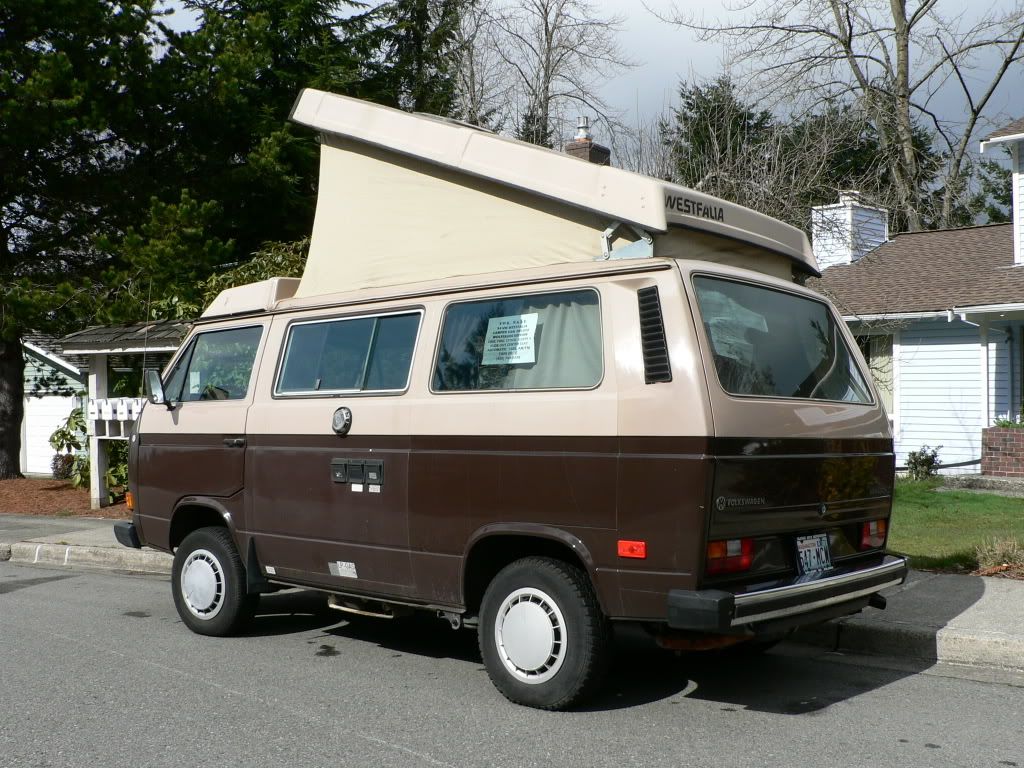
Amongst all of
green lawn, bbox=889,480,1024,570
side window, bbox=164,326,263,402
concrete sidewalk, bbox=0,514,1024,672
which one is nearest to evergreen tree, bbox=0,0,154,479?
side window, bbox=164,326,263,402

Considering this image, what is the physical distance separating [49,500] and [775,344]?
1438 cm

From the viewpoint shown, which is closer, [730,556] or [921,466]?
[730,556]

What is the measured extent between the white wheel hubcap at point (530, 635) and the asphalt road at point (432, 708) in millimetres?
232

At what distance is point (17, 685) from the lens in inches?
236

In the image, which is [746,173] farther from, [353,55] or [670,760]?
[670,760]

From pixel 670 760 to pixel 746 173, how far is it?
1238 centimetres

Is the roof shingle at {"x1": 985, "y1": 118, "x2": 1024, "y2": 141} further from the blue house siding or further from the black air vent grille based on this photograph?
the black air vent grille

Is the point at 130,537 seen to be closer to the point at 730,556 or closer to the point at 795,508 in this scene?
the point at 730,556

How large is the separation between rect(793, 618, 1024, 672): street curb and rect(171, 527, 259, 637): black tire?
3.71 metres

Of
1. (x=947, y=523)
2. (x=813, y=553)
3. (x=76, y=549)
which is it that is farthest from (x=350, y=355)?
(x=947, y=523)

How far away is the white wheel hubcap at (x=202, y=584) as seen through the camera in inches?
281

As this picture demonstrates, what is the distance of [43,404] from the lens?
2216cm

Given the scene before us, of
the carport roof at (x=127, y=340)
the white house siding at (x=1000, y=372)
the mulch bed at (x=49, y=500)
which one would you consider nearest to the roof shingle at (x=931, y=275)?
the white house siding at (x=1000, y=372)

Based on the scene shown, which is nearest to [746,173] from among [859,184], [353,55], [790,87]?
[859,184]
